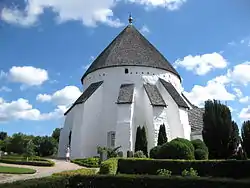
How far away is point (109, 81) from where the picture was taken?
33312 mm

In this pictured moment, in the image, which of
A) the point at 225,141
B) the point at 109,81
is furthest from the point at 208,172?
the point at 109,81

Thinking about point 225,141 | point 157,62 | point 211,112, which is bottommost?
point 225,141

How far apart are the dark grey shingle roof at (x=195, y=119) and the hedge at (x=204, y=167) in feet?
53.2

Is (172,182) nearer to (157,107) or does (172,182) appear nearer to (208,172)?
(208,172)

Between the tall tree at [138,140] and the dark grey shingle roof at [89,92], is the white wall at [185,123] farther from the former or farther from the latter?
the dark grey shingle roof at [89,92]

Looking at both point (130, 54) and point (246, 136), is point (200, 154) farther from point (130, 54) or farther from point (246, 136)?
point (130, 54)

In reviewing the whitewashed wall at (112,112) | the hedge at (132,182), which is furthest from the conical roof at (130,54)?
the hedge at (132,182)

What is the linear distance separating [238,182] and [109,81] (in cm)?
2398

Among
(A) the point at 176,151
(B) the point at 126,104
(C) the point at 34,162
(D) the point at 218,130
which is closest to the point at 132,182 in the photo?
(A) the point at 176,151

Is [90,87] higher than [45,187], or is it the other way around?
[90,87]

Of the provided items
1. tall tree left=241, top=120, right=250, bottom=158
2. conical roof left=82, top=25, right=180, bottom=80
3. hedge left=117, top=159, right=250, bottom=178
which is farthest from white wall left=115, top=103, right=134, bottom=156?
hedge left=117, top=159, right=250, bottom=178

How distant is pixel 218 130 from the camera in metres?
25.0

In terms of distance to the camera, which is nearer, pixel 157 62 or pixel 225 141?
pixel 225 141

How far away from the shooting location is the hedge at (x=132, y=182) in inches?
410
